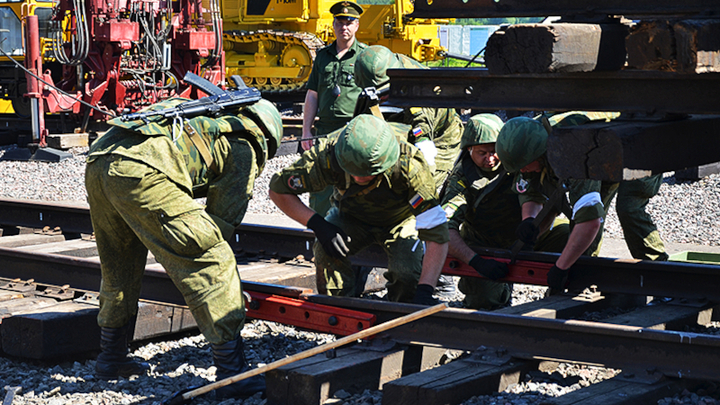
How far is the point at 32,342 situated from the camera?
488 centimetres

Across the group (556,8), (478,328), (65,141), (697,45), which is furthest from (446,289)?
(65,141)

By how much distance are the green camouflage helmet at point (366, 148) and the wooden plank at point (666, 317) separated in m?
1.47

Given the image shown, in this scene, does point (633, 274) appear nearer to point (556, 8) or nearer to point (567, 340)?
point (567, 340)

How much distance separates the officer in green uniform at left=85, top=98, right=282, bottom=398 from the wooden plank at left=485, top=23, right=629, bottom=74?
1519 mm

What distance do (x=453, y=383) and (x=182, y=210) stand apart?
4.94 feet

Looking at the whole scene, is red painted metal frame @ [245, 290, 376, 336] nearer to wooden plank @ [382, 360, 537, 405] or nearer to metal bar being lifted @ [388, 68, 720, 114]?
wooden plank @ [382, 360, 537, 405]

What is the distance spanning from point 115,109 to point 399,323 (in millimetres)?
12372

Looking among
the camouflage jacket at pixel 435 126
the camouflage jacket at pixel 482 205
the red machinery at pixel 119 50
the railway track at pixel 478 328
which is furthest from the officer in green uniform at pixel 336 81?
the red machinery at pixel 119 50

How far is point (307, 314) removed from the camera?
15.5 feet

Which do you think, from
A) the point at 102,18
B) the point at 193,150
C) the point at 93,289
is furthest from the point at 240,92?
the point at 102,18

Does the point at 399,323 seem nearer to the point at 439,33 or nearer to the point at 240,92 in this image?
the point at 240,92

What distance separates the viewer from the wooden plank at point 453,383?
12.4ft

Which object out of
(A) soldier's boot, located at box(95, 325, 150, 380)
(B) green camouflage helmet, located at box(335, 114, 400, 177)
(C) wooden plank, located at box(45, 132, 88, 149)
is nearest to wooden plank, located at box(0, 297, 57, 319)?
(A) soldier's boot, located at box(95, 325, 150, 380)

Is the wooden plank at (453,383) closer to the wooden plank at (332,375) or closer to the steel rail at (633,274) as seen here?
the wooden plank at (332,375)
